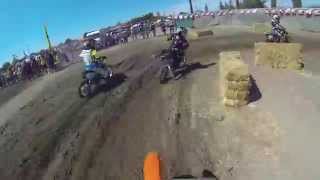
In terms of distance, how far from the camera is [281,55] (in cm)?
1966

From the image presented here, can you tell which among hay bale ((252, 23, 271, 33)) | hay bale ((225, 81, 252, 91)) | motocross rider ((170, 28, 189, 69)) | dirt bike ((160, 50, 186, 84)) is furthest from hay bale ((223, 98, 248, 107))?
hay bale ((252, 23, 271, 33))

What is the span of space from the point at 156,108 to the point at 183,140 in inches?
128

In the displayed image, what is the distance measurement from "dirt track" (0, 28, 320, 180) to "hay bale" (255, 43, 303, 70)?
653mm

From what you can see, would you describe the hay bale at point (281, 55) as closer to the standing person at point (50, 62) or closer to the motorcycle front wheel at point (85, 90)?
the motorcycle front wheel at point (85, 90)

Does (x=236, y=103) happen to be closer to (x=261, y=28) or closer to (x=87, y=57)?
(x=87, y=57)

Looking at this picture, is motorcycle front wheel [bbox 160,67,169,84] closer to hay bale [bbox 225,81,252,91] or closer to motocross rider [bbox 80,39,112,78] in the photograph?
motocross rider [bbox 80,39,112,78]

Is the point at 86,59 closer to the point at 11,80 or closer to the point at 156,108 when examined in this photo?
the point at 156,108

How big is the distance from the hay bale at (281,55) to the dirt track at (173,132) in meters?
0.65

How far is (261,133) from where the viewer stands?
12641 mm

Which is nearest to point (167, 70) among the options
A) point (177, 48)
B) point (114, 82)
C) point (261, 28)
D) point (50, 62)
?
point (177, 48)

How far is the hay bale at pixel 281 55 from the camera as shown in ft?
63.6

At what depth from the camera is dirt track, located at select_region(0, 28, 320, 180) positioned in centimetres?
1162

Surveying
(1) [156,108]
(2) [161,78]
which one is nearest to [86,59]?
(2) [161,78]

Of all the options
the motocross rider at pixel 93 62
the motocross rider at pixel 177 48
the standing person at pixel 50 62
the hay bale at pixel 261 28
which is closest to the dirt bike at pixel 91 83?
the motocross rider at pixel 93 62
